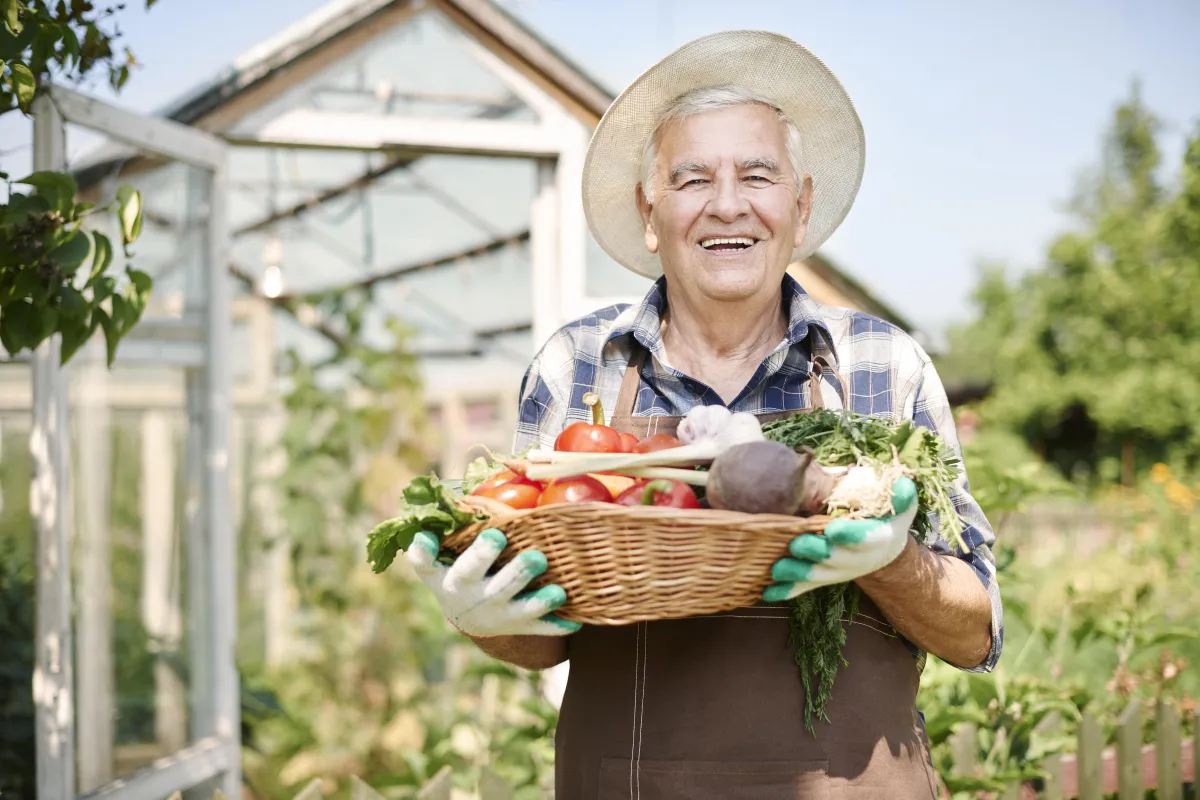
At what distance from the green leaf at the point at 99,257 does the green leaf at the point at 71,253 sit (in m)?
0.04

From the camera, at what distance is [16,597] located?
3.22m

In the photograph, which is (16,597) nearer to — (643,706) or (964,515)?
(643,706)

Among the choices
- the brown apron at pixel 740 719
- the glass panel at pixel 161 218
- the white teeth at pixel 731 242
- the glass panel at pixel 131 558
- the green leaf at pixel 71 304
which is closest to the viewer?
the brown apron at pixel 740 719

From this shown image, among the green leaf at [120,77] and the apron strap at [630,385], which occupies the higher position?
the green leaf at [120,77]

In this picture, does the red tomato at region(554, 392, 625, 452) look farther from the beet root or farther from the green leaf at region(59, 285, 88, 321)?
the green leaf at region(59, 285, 88, 321)

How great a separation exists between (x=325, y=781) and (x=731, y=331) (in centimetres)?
414

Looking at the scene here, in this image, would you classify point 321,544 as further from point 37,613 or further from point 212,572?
point 37,613

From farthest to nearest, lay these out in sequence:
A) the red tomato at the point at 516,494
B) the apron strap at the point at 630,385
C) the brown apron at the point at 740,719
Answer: the apron strap at the point at 630,385, the brown apron at the point at 740,719, the red tomato at the point at 516,494

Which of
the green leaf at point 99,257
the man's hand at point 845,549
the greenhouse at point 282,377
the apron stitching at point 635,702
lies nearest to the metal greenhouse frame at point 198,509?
the greenhouse at point 282,377

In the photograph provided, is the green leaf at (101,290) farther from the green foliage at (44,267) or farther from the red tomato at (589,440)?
the red tomato at (589,440)

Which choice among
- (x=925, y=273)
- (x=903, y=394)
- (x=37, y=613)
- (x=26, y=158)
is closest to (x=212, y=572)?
(x=37, y=613)

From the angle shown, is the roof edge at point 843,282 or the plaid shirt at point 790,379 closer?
the plaid shirt at point 790,379

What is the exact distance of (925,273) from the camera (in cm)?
4466

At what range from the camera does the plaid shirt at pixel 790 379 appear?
1782 mm
